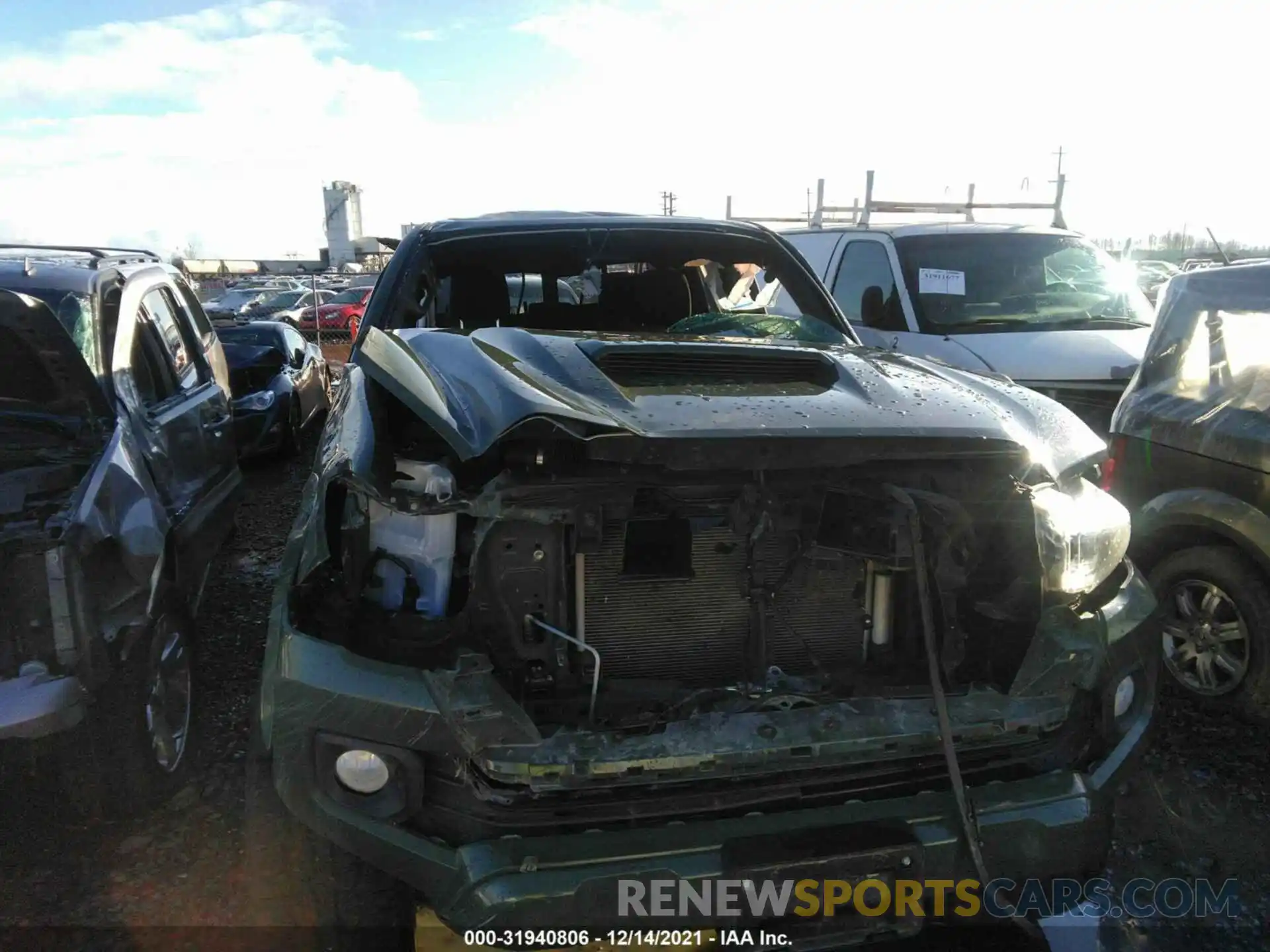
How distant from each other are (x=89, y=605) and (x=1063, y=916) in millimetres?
3000

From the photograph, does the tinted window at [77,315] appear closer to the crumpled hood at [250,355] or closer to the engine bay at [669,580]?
the engine bay at [669,580]

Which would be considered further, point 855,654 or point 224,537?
point 224,537

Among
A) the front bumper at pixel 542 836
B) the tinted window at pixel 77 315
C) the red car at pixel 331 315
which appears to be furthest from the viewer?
the red car at pixel 331 315

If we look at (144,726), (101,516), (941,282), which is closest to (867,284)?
(941,282)

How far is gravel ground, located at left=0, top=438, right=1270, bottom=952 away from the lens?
2.28 meters

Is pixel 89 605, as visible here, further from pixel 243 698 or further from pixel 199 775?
pixel 243 698

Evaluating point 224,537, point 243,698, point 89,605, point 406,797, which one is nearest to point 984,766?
point 406,797

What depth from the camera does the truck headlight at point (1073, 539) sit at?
7.82 feet

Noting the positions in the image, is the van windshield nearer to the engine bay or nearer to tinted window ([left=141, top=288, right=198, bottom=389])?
the engine bay

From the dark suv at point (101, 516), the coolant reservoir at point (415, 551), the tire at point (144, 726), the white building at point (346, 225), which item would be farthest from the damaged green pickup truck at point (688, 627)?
the white building at point (346, 225)

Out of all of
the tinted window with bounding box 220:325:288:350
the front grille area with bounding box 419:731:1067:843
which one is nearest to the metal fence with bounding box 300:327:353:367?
the tinted window with bounding box 220:325:288:350

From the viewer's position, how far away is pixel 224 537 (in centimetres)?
438

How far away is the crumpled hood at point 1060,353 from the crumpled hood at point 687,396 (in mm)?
3514

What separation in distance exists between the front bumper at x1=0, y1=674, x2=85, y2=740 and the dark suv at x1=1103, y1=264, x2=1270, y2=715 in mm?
4112
